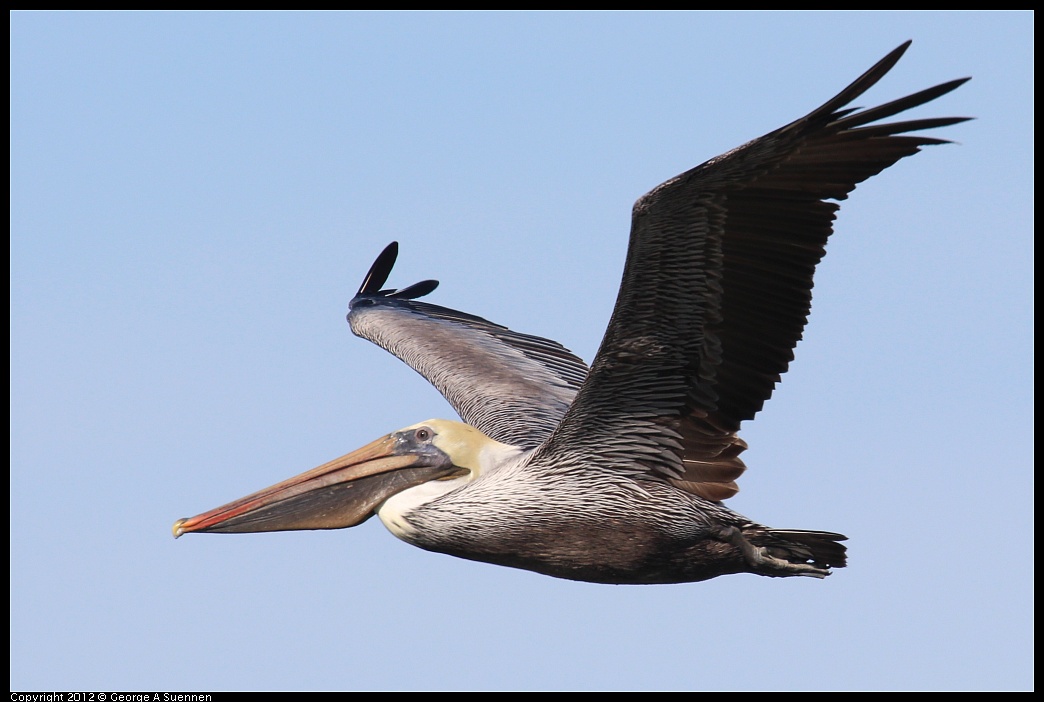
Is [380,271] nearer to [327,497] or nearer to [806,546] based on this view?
[327,497]

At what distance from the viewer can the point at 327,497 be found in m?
10.8

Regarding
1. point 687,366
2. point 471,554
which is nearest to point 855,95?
point 687,366

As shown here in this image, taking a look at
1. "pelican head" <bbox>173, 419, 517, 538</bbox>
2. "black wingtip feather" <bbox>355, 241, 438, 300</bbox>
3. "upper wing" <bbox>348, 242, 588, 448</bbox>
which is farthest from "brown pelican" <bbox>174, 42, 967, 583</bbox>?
"black wingtip feather" <bbox>355, 241, 438, 300</bbox>

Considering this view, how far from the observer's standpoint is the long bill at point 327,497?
10773mm

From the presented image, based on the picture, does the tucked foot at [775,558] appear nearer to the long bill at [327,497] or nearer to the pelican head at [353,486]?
the pelican head at [353,486]

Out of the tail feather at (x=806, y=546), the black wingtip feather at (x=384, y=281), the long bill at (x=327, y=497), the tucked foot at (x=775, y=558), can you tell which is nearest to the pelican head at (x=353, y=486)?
the long bill at (x=327, y=497)

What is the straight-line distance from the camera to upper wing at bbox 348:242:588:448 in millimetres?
12359

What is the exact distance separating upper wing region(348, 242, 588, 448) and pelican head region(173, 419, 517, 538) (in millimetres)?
574

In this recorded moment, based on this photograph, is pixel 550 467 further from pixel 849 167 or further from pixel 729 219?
pixel 849 167

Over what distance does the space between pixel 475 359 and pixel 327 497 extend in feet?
10.1

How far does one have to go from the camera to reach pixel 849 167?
30.8 ft

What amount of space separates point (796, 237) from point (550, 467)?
207cm

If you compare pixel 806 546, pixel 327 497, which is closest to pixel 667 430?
pixel 806 546

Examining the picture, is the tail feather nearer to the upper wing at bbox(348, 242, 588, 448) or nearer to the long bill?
the upper wing at bbox(348, 242, 588, 448)
